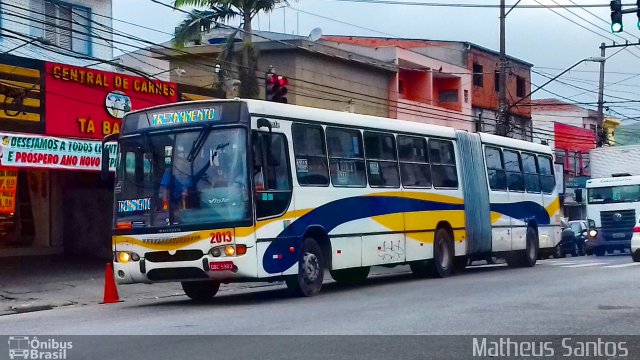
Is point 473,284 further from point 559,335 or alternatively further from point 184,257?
point 559,335

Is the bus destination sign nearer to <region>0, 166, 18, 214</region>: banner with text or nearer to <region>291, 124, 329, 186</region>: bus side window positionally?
<region>291, 124, 329, 186</region>: bus side window

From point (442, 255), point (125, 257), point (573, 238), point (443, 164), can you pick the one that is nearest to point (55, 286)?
point (125, 257)

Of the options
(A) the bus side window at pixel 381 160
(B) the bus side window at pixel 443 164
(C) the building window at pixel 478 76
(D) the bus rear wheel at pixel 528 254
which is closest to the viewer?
(A) the bus side window at pixel 381 160

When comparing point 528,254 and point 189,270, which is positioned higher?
point 189,270

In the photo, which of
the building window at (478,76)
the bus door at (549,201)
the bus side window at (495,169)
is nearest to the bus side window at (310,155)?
the bus side window at (495,169)

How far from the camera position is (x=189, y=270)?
50.4 ft

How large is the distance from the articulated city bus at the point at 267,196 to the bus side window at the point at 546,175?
7029 millimetres

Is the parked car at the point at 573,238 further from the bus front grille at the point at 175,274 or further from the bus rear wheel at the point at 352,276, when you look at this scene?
the bus front grille at the point at 175,274

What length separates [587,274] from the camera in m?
21.4

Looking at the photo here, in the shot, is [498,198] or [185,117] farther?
[498,198]

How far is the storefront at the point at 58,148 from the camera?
830 inches

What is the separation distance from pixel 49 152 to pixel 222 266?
773 centimetres

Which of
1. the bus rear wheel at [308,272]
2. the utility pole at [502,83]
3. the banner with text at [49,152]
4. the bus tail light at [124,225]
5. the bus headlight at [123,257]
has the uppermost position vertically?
the utility pole at [502,83]

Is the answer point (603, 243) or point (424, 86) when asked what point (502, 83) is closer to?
point (603, 243)
